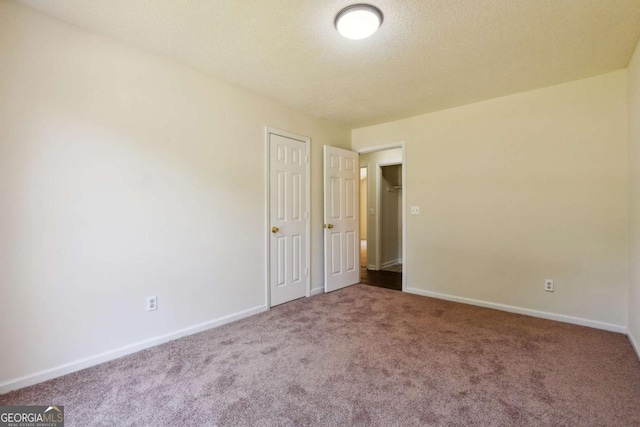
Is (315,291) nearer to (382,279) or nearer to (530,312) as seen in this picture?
(382,279)

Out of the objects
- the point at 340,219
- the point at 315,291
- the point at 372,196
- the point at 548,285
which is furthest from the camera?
the point at 372,196

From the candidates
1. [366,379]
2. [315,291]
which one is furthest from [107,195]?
[315,291]

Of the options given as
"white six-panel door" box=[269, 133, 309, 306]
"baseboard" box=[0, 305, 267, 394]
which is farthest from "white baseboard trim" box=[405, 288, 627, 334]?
"baseboard" box=[0, 305, 267, 394]

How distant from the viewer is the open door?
4012mm

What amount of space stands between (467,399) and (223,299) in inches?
87.6

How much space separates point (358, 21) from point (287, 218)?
2229mm

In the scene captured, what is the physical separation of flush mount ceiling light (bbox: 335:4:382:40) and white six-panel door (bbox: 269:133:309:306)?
1636 mm

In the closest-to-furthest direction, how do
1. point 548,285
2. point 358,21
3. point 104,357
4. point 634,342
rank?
point 358,21, point 104,357, point 634,342, point 548,285

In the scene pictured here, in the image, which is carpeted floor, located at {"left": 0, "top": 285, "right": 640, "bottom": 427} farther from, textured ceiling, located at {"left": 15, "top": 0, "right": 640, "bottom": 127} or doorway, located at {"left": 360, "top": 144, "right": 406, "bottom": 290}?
doorway, located at {"left": 360, "top": 144, "right": 406, "bottom": 290}

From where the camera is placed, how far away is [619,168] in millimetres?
2684

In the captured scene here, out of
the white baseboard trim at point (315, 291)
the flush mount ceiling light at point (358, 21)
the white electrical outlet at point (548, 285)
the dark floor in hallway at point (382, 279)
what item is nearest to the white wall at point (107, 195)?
the white baseboard trim at point (315, 291)

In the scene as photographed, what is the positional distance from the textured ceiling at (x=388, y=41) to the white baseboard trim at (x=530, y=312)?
2347 mm

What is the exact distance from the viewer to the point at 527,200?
3.13 meters

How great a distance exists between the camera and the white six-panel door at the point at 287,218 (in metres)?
3.42
